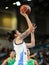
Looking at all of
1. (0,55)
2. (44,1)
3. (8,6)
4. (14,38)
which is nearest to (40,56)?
(0,55)

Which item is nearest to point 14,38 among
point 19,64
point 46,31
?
point 19,64

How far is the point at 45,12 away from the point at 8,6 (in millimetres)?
2267

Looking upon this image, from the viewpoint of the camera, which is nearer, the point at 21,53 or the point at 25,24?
the point at 21,53

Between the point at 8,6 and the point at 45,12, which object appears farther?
the point at 45,12

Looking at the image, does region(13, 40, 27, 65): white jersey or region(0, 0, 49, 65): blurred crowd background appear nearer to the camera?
region(13, 40, 27, 65): white jersey

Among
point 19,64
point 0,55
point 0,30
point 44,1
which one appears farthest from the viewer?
point 44,1

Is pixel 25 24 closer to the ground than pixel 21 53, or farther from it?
farther from it

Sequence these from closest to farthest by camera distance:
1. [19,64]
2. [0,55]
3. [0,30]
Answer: [19,64], [0,55], [0,30]

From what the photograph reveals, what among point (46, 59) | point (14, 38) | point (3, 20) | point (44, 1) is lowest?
point (46, 59)

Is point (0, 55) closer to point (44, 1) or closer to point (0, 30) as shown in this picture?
point (0, 30)

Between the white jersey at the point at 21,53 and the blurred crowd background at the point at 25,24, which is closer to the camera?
the white jersey at the point at 21,53

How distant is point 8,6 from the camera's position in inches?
350

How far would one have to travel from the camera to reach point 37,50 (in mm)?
8922

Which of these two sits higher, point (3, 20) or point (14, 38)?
point (3, 20)
